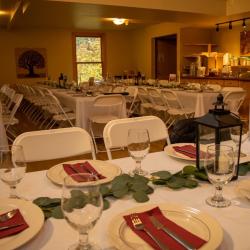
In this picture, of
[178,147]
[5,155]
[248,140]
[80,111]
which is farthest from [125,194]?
[80,111]

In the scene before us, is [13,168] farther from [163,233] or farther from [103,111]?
[103,111]

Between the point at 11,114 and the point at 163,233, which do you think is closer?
the point at 163,233

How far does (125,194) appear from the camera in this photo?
103 cm

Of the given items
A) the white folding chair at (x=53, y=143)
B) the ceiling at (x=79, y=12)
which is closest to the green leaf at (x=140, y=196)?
the white folding chair at (x=53, y=143)

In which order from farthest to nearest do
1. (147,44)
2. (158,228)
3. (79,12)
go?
(147,44), (79,12), (158,228)

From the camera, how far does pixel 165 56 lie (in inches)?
451

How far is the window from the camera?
11359mm

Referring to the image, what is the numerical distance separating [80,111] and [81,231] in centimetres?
386

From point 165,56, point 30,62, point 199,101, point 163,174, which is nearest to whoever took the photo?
point 163,174

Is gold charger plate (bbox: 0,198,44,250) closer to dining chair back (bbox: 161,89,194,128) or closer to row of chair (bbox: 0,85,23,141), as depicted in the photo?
row of chair (bbox: 0,85,23,141)

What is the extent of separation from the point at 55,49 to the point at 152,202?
1049cm

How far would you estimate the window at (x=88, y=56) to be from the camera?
11.4 meters

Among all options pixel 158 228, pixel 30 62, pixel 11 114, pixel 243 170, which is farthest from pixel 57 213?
pixel 30 62

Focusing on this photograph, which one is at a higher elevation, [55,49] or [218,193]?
[55,49]
